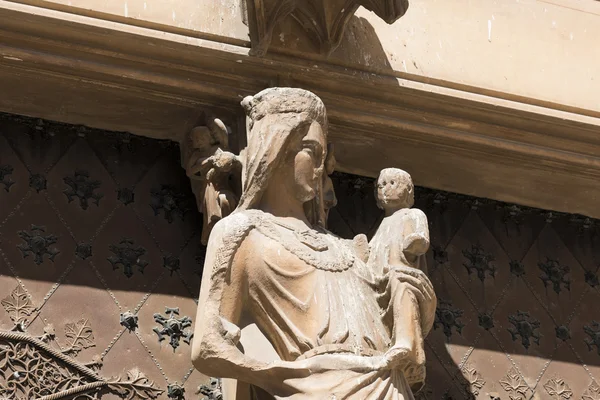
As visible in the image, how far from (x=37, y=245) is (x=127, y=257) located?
0.30 meters

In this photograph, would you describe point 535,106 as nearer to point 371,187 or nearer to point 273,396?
point 371,187

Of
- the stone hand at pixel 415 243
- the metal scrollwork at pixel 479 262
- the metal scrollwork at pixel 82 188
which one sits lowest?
the stone hand at pixel 415 243

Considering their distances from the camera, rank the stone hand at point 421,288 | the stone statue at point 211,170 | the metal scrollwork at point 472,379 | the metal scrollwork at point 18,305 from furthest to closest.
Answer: the metal scrollwork at point 472,379
the stone statue at point 211,170
the metal scrollwork at point 18,305
the stone hand at point 421,288

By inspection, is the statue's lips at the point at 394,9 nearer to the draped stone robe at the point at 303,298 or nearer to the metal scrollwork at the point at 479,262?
the draped stone robe at the point at 303,298

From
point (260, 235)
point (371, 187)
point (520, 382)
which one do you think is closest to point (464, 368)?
point (520, 382)

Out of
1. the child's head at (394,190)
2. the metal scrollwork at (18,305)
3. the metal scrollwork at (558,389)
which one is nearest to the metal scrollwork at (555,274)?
the metal scrollwork at (558,389)

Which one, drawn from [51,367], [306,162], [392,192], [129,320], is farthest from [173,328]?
[392,192]

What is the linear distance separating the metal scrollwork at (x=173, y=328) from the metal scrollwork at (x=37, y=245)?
41 cm

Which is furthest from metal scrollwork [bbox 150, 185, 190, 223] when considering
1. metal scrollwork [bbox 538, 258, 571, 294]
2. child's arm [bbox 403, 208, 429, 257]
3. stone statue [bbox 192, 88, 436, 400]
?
metal scrollwork [bbox 538, 258, 571, 294]

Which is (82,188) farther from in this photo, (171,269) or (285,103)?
(285,103)

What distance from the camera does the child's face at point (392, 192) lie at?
17.6 feet

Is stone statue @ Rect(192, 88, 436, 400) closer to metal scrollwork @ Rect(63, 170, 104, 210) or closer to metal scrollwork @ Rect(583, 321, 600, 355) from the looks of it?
metal scrollwork @ Rect(63, 170, 104, 210)

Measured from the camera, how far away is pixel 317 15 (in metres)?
5.58

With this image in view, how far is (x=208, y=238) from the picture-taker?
5449 mm
